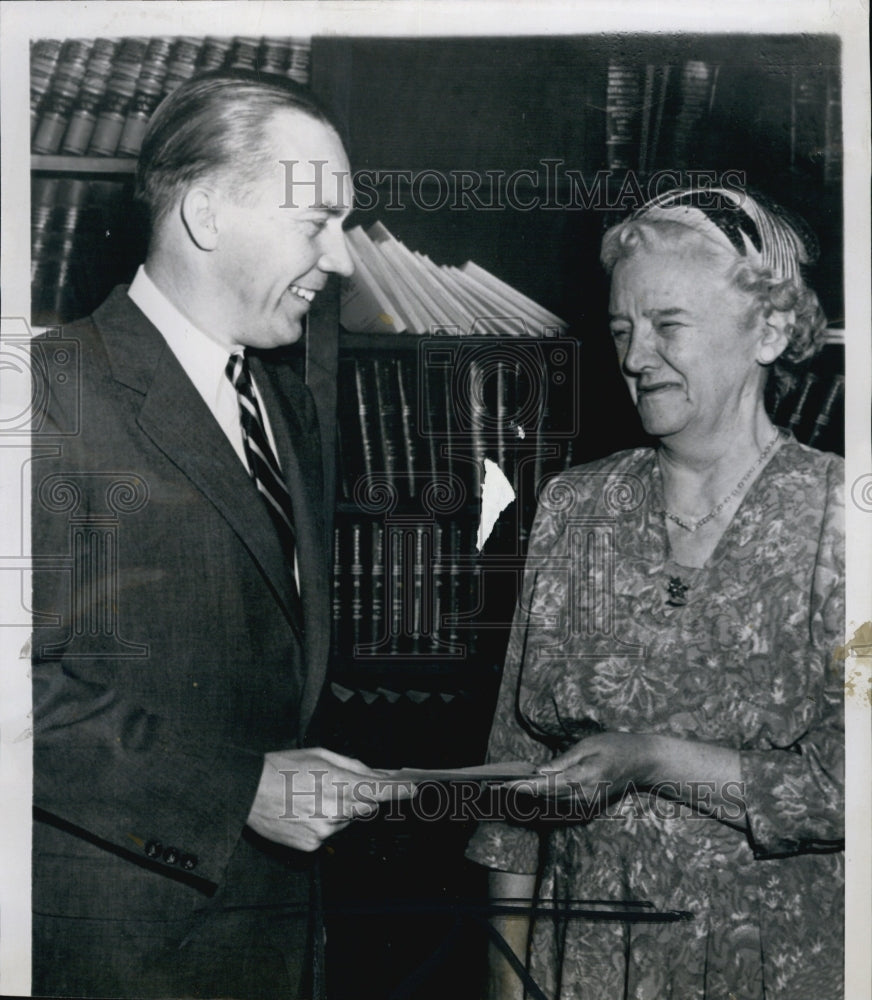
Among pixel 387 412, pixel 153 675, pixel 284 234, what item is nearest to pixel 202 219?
pixel 284 234

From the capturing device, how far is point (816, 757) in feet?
6.38

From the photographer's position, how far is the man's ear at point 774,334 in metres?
1.98

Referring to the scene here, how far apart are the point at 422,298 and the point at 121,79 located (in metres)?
0.69

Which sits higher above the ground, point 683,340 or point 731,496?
point 683,340

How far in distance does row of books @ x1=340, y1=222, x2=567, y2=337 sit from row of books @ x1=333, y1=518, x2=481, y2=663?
0.36 meters

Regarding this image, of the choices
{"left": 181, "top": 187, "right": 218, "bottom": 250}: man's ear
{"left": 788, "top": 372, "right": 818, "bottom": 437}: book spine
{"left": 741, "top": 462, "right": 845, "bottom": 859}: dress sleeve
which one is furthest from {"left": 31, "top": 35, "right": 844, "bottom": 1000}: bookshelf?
{"left": 741, "top": 462, "right": 845, "bottom": 859}: dress sleeve

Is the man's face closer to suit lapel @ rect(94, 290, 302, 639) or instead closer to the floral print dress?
suit lapel @ rect(94, 290, 302, 639)

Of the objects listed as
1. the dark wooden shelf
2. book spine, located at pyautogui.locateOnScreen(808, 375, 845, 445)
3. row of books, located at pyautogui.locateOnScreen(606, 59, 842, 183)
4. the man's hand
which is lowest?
the man's hand

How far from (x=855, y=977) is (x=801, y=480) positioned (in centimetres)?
89

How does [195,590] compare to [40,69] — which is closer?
[195,590]

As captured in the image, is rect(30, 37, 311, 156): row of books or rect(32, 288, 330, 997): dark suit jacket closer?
rect(32, 288, 330, 997): dark suit jacket

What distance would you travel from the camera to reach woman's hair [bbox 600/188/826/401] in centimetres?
197

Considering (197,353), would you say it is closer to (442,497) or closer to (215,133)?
(215,133)

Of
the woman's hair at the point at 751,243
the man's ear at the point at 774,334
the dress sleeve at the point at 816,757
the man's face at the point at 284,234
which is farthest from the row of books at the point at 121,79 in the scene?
the dress sleeve at the point at 816,757
